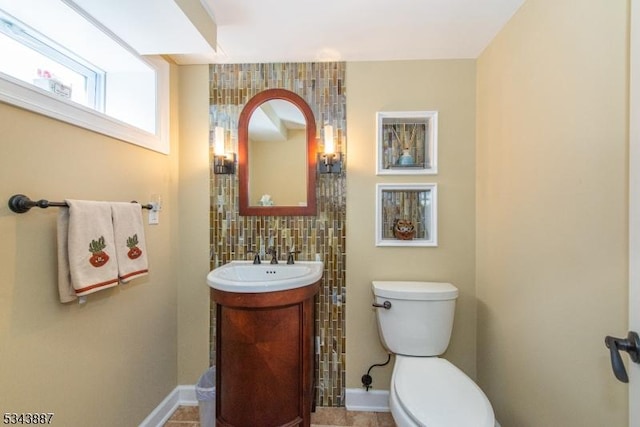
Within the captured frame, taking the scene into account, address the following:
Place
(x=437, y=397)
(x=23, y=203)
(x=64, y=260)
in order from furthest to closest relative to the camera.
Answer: (x=437, y=397) < (x=64, y=260) < (x=23, y=203)

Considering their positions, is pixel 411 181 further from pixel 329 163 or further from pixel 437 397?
pixel 437 397

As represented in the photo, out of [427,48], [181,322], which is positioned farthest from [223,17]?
[181,322]

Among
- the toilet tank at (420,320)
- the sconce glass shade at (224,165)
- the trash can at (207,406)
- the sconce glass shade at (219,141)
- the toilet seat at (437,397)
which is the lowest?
the trash can at (207,406)

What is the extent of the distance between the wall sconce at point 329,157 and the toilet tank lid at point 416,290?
30.0 inches

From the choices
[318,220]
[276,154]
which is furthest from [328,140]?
[318,220]

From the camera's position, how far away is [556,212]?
1.05m

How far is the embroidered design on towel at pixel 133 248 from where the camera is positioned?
4.08 feet

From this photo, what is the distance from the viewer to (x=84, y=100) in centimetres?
134

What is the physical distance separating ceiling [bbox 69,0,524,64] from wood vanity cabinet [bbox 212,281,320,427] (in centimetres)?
126

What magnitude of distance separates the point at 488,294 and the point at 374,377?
34.4 inches

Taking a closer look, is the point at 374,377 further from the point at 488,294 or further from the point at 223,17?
the point at 223,17

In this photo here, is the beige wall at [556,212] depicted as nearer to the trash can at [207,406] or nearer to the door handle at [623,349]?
the door handle at [623,349]

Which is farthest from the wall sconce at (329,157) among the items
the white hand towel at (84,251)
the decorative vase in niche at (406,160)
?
the white hand towel at (84,251)

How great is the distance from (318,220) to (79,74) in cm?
145
